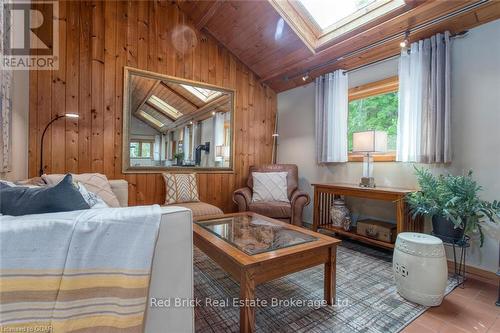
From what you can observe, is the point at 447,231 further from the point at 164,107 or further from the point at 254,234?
the point at 164,107

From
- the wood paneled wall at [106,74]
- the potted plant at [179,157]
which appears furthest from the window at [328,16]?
the potted plant at [179,157]

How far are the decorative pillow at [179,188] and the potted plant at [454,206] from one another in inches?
98.1

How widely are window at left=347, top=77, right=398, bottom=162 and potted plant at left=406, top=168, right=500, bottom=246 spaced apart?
790 mm

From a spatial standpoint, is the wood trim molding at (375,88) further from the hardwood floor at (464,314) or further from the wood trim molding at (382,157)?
the hardwood floor at (464,314)

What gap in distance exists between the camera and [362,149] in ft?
8.54

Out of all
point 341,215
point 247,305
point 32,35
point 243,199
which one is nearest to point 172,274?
point 247,305

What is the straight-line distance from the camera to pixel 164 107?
3297 mm

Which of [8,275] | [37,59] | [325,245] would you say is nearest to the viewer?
[8,275]

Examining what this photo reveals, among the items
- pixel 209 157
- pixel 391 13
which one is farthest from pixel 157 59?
pixel 391 13

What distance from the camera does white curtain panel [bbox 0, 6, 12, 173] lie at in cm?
164

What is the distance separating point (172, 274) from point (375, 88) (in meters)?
3.13

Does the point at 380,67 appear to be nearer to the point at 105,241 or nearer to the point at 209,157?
the point at 209,157

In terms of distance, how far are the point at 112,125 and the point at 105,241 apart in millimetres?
2559

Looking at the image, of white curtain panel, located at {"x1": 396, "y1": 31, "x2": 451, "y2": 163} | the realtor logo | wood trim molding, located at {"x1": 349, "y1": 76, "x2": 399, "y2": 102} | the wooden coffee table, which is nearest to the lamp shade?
white curtain panel, located at {"x1": 396, "y1": 31, "x2": 451, "y2": 163}
